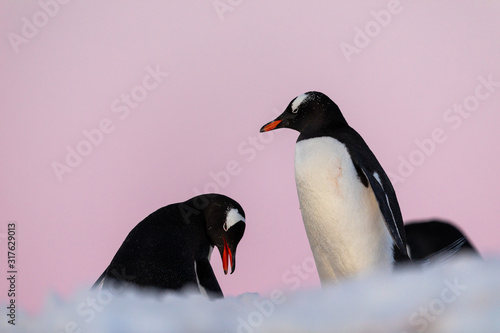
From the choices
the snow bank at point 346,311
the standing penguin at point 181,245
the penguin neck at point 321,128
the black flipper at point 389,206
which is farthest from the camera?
the penguin neck at point 321,128

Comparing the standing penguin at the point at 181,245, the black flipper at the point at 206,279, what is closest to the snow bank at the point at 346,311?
the standing penguin at the point at 181,245

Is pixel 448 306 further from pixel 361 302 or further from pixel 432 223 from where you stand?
pixel 432 223

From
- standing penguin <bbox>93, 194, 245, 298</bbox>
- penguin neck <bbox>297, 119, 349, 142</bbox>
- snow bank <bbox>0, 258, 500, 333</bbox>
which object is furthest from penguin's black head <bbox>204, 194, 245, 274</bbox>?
snow bank <bbox>0, 258, 500, 333</bbox>

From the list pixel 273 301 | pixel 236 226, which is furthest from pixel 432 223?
pixel 273 301

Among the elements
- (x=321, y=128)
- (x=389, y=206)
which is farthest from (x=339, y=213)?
(x=321, y=128)

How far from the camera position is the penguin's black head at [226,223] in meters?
1.92

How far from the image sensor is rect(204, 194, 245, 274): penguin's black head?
1919 mm

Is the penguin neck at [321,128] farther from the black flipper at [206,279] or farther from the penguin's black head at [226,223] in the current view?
the black flipper at [206,279]

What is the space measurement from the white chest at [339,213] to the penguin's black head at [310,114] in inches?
4.2

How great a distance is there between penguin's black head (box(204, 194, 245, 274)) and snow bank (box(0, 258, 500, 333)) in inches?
37.1

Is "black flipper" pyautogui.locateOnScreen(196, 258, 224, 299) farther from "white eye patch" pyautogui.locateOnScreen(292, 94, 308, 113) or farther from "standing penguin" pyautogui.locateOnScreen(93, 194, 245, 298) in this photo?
"white eye patch" pyautogui.locateOnScreen(292, 94, 308, 113)


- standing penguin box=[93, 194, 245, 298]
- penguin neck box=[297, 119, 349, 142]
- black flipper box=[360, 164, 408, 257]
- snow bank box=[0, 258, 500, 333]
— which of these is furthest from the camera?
penguin neck box=[297, 119, 349, 142]

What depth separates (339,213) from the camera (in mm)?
1871

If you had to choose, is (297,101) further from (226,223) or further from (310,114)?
(226,223)
